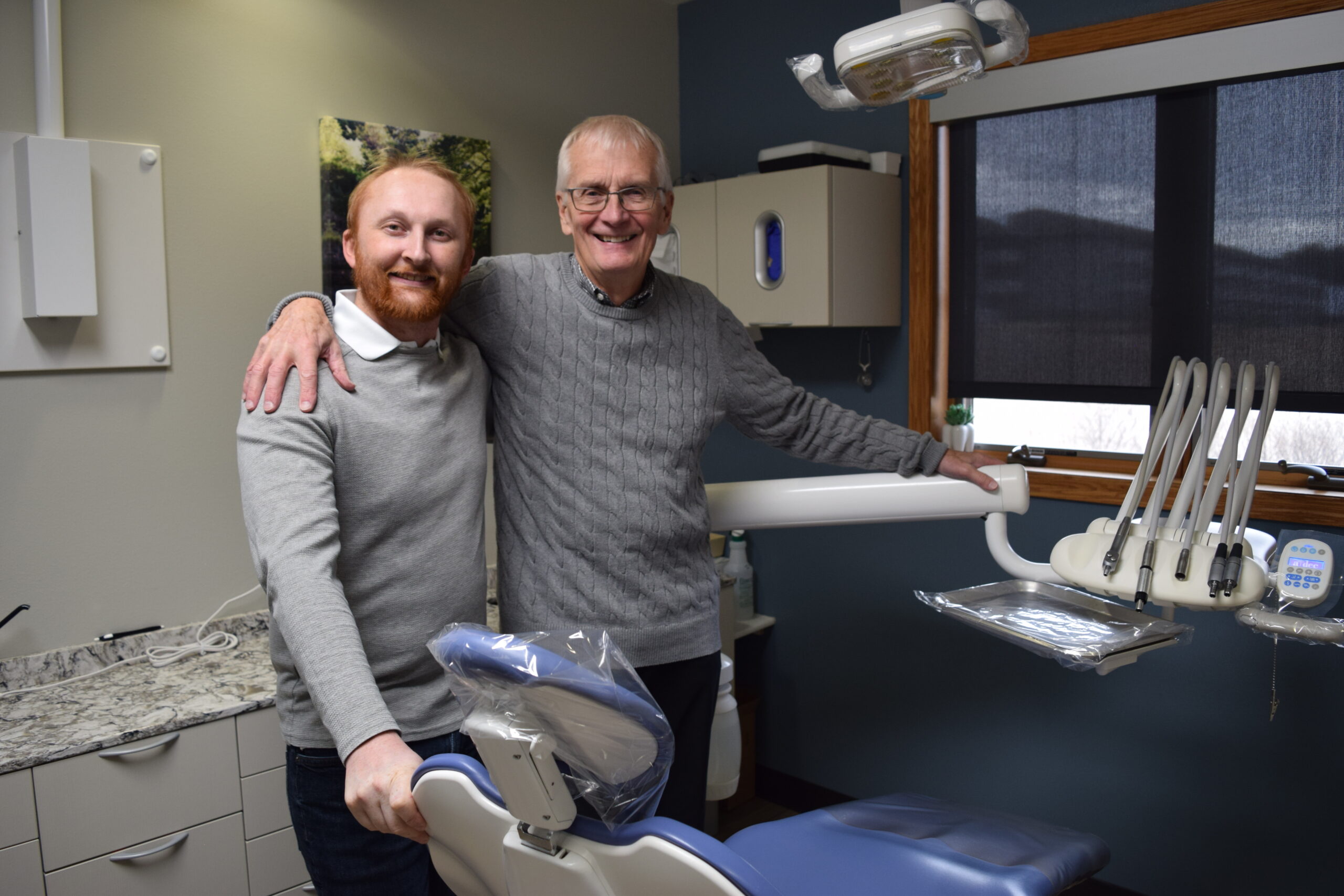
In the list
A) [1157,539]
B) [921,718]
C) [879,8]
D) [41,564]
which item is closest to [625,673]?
[1157,539]

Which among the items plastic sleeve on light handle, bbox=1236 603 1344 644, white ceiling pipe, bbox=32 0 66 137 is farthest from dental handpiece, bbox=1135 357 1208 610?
white ceiling pipe, bbox=32 0 66 137

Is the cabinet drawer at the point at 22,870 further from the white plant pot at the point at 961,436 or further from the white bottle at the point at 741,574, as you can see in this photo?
the white plant pot at the point at 961,436

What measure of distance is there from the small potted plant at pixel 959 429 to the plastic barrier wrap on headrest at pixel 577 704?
2.17 metres

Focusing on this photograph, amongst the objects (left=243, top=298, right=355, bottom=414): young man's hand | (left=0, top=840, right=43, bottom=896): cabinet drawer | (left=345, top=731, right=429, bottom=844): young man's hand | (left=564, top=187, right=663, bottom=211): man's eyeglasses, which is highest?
(left=564, top=187, right=663, bottom=211): man's eyeglasses

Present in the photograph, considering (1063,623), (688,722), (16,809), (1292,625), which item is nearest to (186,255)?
(16,809)

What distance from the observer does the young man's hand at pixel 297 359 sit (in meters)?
1.26

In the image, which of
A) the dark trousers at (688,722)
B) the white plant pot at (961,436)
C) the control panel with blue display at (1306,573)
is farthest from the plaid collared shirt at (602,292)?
the white plant pot at (961,436)

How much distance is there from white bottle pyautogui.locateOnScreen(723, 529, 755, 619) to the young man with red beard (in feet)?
6.44

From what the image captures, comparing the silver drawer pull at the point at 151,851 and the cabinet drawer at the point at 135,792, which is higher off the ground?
the cabinet drawer at the point at 135,792

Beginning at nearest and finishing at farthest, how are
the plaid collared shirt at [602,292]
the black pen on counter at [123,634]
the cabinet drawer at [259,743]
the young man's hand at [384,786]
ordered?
the young man's hand at [384,786], the plaid collared shirt at [602,292], the cabinet drawer at [259,743], the black pen on counter at [123,634]

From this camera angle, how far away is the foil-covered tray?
1.41m

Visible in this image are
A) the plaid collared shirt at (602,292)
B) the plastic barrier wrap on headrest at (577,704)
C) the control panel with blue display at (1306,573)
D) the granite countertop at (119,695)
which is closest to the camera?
the plastic barrier wrap on headrest at (577,704)

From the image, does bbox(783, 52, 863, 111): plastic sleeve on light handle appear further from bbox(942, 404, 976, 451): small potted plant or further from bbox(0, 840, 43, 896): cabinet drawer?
bbox(0, 840, 43, 896): cabinet drawer

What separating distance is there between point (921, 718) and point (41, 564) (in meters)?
2.31
